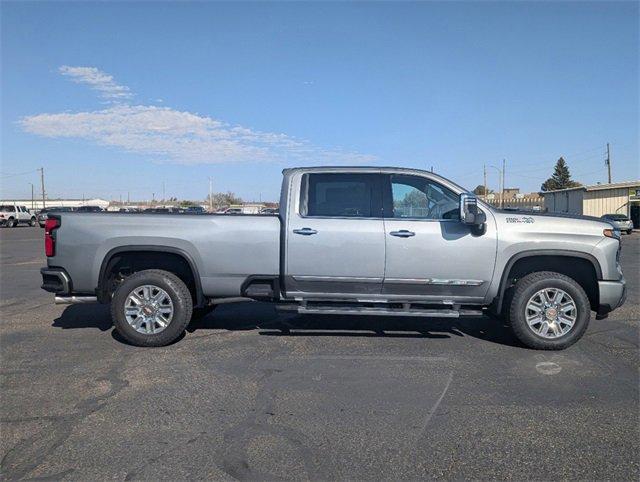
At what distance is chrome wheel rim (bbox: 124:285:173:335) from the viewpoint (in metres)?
6.10

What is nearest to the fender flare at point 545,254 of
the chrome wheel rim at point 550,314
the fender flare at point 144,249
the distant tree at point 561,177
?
the chrome wheel rim at point 550,314

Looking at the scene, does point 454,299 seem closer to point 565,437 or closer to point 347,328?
point 347,328

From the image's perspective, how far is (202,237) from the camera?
6.13 m

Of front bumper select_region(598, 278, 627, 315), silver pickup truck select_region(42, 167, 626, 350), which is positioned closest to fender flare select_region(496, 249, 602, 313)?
silver pickup truck select_region(42, 167, 626, 350)

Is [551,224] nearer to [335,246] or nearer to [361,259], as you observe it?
[361,259]

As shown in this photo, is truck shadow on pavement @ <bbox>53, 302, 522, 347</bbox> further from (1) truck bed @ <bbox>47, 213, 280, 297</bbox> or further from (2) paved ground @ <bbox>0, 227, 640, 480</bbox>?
(1) truck bed @ <bbox>47, 213, 280, 297</bbox>

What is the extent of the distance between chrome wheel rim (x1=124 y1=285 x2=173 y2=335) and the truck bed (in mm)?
478

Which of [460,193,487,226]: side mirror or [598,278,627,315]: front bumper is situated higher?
[460,193,487,226]: side mirror

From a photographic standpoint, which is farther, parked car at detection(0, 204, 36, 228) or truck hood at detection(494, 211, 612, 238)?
parked car at detection(0, 204, 36, 228)

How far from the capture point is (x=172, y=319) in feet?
20.0

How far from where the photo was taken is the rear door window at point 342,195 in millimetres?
6238

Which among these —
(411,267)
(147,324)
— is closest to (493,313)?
(411,267)

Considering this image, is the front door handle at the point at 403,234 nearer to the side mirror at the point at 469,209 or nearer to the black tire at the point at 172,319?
the side mirror at the point at 469,209

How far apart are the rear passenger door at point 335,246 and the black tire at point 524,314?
1588 millimetres
